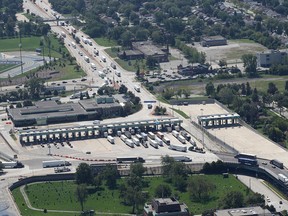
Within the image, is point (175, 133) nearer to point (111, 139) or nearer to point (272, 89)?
point (111, 139)

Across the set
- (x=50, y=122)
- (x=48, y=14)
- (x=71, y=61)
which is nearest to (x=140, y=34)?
(x=71, y=61)

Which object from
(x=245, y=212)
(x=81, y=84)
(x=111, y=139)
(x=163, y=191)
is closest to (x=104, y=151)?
(x=111, y=139)

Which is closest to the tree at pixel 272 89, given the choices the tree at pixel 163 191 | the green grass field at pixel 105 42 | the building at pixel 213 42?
the building at pixel 213 42

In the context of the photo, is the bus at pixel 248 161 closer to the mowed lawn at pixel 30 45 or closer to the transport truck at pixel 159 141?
the transport truck at pixel 159 141

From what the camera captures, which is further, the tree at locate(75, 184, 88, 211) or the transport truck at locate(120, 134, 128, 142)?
the transport truck at locate(120, 134, 128, 142)

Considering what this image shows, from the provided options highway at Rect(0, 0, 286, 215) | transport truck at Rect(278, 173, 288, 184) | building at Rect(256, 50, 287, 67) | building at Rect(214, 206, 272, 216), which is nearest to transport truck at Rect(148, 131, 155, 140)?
highway at Rect(0, 0, 286, 215)

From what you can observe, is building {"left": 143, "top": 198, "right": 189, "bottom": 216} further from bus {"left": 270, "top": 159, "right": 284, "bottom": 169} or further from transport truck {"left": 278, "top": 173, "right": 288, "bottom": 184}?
bus {"left": 270, "top": 159, "right": 284, "bottom": 169}

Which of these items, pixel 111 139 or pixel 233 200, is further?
pixel 111 139
